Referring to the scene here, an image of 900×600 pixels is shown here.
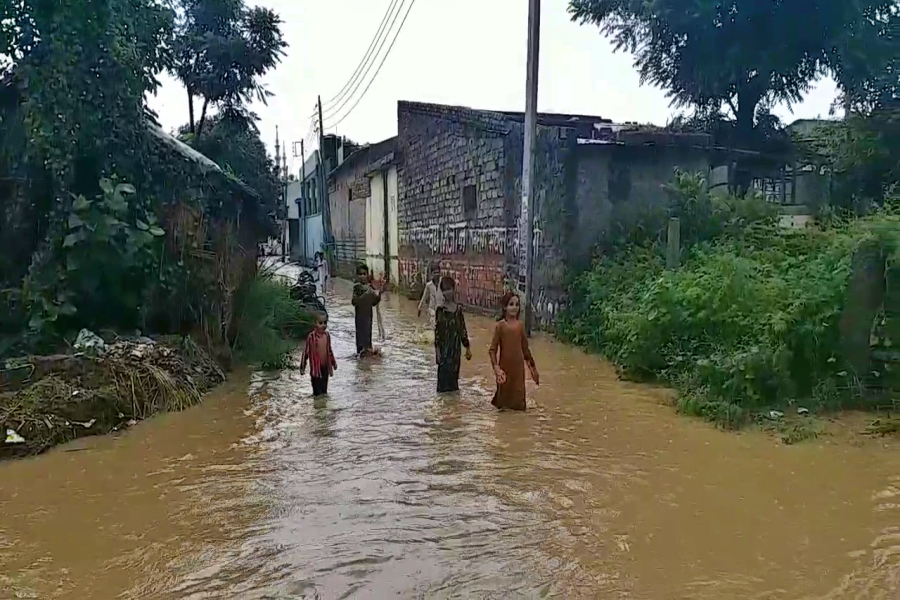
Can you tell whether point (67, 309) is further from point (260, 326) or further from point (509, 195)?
point (509, 195)

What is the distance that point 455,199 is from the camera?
73.7 ft

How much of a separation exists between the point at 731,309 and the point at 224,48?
683 inches

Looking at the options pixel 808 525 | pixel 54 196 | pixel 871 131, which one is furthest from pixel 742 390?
pixel 871 131

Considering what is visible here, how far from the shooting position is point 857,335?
28.3ft

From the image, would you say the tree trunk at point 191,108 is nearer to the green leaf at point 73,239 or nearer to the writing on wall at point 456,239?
the writing on wall at point 456,239

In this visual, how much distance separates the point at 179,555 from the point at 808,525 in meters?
3.96

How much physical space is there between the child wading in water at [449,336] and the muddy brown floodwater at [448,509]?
0.88m

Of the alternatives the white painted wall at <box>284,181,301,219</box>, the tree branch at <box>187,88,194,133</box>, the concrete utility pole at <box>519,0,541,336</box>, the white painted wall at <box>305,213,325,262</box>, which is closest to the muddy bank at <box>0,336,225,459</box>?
the concrete utility pole at <box>519,0,541,336</box>

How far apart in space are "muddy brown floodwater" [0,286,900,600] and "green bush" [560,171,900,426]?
0.96 metres

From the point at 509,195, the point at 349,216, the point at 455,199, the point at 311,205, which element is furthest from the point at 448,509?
the point at 311,205

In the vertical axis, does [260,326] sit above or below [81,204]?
below

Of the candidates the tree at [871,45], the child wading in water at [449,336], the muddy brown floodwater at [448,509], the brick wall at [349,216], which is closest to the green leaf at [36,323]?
the muddy brown floodwater at [448,509]

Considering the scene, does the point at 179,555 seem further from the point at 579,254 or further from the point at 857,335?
the point at 579,254

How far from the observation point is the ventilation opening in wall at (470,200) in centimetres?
2081
